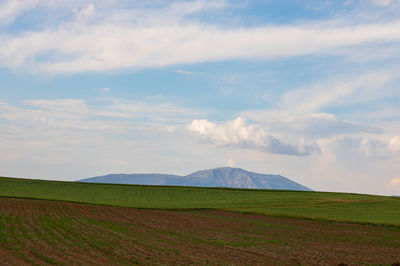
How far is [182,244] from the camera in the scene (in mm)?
28156

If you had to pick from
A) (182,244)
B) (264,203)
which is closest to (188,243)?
(182,244)

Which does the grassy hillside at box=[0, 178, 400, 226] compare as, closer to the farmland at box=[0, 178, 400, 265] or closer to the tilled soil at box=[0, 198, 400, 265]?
the farmland at box=[0, 178, 400, 265]

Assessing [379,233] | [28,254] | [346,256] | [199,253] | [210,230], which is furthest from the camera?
[379,233]

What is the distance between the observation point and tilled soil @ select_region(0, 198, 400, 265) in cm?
2220

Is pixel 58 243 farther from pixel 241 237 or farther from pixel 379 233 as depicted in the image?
pixel 379 233

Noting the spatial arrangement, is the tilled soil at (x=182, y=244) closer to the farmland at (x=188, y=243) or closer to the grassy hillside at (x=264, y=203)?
the farmland at (x=188, y=243)

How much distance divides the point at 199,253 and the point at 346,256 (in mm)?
10320

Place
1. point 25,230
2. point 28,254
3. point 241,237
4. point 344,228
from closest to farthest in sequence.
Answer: point 28,254, point 25,230, point 241,237, point 344,228

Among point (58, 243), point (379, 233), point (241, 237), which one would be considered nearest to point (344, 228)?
point (379, 233)

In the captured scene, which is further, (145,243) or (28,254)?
(145,243)

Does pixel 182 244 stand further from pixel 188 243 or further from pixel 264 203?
pixel 264 203

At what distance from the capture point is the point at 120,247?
25297 mm

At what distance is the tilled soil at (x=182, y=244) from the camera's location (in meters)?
22.2

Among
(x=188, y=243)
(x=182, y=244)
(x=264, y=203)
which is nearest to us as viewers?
(x=182, y=244)
